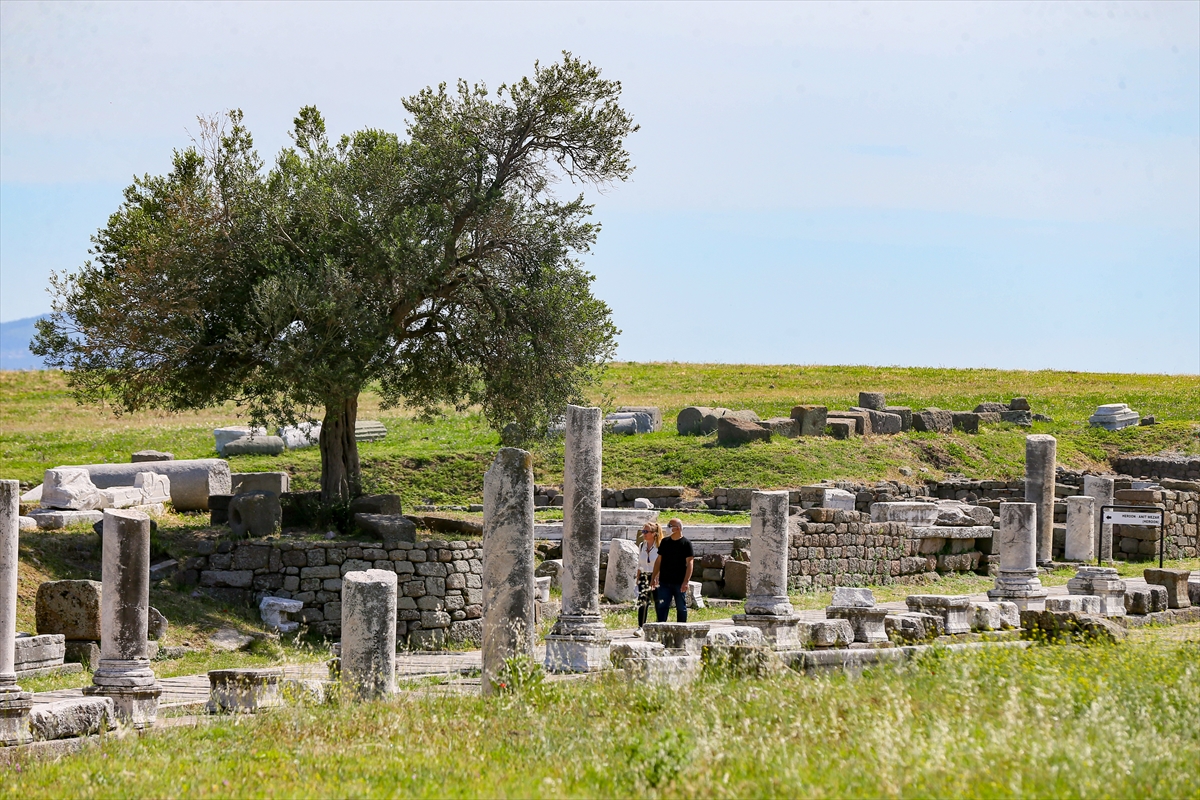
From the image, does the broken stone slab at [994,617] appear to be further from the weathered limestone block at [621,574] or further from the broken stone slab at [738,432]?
the broken stone slab at [738,432]

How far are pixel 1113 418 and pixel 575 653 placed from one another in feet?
103

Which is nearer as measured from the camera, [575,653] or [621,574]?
[575,653]

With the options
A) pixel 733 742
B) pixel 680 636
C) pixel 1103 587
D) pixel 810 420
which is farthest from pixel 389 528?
pixel 810 420

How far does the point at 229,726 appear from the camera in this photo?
11930mm

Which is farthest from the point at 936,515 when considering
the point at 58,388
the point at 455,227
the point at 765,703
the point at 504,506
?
the point at 58,388

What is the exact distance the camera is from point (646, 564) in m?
20.1

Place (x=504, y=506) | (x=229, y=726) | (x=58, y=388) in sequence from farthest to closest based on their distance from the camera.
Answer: (x=58, y=388) → (x=504, y=506) → (x=229, y=726)

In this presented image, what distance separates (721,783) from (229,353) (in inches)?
612

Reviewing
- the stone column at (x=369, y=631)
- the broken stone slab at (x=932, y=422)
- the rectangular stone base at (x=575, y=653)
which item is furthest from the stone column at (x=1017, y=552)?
the broken stone slab at (x=932, y=422)

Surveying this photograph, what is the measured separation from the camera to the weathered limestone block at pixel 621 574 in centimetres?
2205

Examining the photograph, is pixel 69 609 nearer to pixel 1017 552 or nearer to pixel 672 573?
pixel 672 573

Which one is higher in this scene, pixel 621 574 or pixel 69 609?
pixel 69 609

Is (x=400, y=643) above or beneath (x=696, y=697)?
beneath

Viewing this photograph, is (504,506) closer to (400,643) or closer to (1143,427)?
(400,643)
